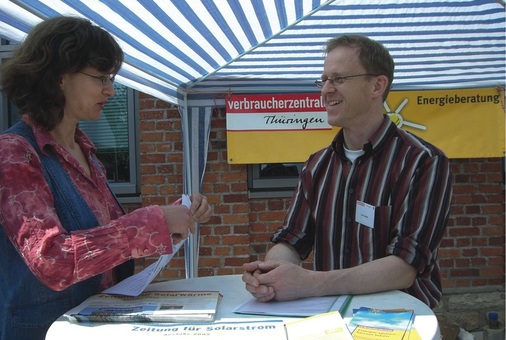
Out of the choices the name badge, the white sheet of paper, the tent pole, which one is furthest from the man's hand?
the tent pole

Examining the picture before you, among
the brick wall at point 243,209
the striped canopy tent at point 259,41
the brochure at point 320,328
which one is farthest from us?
the brick wall at point 243,209

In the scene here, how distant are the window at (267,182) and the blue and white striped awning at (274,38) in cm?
77

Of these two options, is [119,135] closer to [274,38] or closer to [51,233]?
[274,38]

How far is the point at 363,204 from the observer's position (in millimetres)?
1896

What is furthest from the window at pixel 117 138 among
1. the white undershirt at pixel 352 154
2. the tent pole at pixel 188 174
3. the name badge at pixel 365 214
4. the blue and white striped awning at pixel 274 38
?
the name badge at pixel 365 214

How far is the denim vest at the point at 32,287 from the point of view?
136 cm

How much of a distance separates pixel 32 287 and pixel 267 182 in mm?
3002

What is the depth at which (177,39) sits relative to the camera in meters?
2.74

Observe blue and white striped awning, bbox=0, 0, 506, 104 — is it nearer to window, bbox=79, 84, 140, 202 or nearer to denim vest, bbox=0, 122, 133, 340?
denim vest, bbox=0, 122, 133, 340

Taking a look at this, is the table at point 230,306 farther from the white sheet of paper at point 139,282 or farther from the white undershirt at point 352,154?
the white undershirt at point 352,154

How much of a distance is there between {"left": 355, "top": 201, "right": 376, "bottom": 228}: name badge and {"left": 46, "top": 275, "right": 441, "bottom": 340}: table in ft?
1.13

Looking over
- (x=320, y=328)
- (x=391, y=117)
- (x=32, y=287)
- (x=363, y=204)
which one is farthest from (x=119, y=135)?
(x=320, y=328)

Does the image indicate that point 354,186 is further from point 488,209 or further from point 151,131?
point 488,209

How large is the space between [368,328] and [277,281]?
1.14ft
